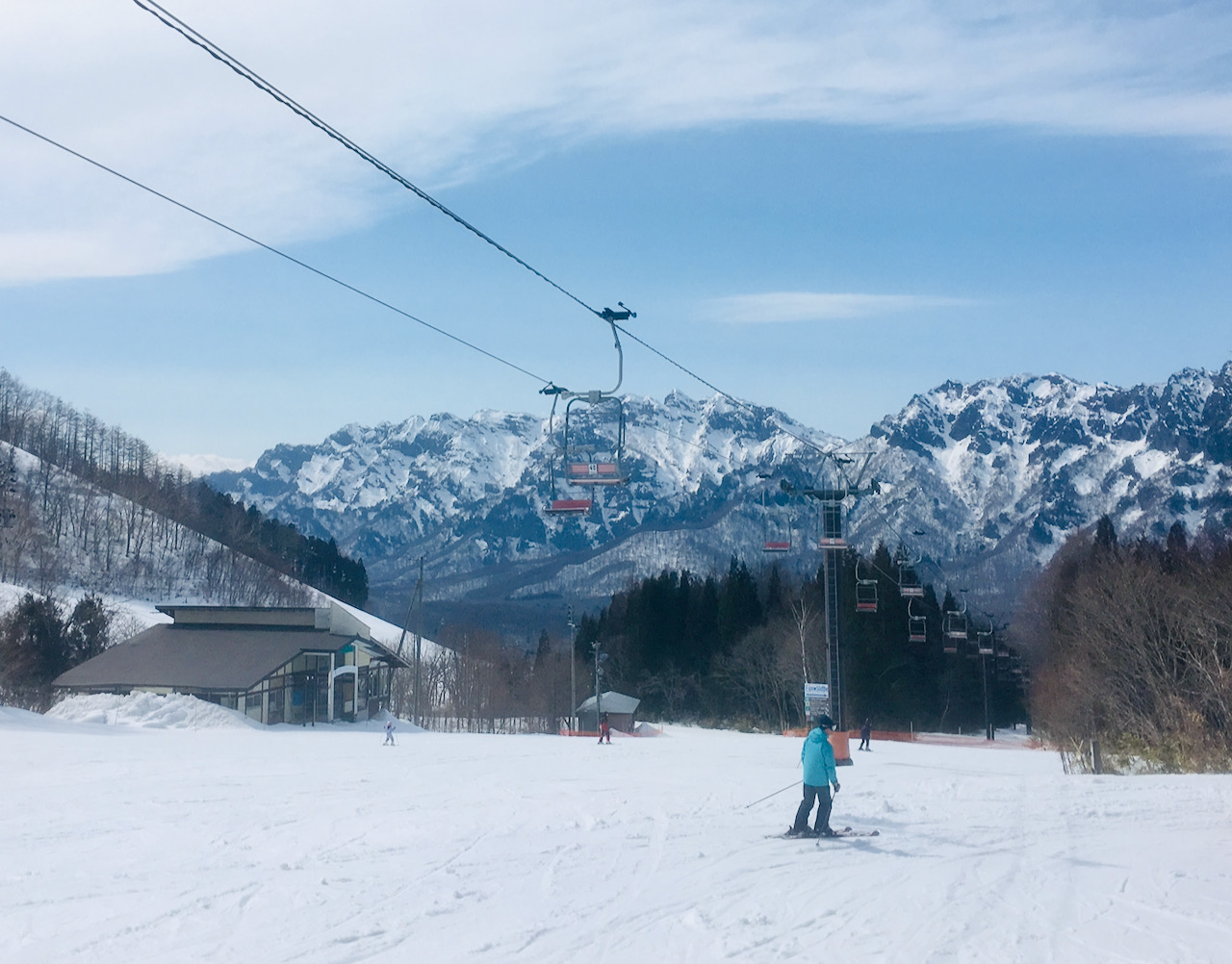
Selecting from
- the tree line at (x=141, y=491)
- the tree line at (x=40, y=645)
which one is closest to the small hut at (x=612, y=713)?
the tree line at (x=40, y=645)

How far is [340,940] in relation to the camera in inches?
343

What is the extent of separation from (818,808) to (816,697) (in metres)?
17.5

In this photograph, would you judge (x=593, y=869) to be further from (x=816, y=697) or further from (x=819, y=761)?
(x=816, y=697)

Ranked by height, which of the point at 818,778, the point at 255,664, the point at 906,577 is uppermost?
the point at 906,577

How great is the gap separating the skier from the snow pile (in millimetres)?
32138

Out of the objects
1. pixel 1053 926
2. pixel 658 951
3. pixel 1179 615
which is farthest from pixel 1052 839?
pixel 1179 615

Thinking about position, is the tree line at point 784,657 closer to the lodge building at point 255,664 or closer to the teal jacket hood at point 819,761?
the lodge building at point 255,664

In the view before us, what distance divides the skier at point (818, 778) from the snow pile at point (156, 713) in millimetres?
32138

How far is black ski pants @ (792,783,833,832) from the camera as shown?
45.6 feet

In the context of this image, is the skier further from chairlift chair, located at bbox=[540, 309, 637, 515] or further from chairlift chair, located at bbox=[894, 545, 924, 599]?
chairlift chair, located at bbox=[894, 545, 924, 599]

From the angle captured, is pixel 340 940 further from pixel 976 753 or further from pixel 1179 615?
pixel 976 753

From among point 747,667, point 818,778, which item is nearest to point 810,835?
point 818,778

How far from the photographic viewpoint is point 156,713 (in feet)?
137

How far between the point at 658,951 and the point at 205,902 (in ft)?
13.7
